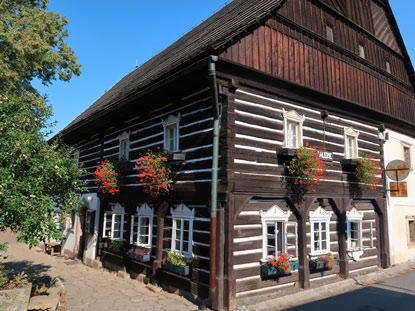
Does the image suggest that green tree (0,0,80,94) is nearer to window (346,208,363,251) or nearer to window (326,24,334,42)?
window (326,24,334,42)

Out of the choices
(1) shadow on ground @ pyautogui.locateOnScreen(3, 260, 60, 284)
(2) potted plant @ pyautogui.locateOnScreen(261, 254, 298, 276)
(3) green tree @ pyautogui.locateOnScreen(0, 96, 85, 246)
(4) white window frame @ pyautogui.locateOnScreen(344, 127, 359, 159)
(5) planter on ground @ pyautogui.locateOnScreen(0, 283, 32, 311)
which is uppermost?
(4) white window frame @ pyautogui.locateOnScreen(344, 127, 359, 159)

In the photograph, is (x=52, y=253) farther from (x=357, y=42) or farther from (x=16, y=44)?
(x=357, y=42)

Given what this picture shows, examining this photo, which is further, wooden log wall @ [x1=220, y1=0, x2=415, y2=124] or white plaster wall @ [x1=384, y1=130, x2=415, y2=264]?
white plaster wall @ [x1=384, y1=130, x2=415, y2=264]

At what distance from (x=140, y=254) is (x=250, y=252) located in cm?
381

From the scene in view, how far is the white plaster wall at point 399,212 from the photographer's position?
40.6 feet

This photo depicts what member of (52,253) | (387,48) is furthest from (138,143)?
(387,48)

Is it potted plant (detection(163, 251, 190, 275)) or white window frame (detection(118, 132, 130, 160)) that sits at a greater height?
white window frame (detection(118, 132, 130, 160))

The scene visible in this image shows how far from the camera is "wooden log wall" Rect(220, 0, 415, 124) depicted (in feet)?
28.3

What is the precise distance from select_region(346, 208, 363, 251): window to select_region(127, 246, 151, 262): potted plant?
6.67 meters

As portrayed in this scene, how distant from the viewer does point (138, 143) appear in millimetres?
11250

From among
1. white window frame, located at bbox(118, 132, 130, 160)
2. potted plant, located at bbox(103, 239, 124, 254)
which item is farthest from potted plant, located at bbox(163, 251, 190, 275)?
white window frame, located at bbox(118, 132, 130, 160)

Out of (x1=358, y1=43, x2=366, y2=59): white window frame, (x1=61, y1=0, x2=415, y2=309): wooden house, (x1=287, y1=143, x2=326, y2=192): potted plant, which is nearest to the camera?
(x1=61, y1=0, x2=415, y2=309): wooden house

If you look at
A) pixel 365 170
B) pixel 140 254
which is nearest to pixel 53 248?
pixel 140 254

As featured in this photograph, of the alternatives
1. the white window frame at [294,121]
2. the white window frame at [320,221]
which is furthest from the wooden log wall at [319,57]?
the white window frame at [320,221]
